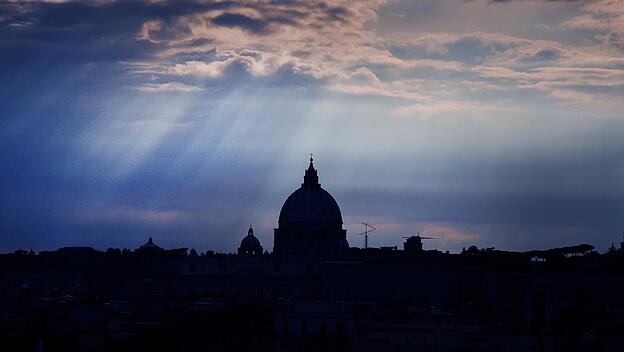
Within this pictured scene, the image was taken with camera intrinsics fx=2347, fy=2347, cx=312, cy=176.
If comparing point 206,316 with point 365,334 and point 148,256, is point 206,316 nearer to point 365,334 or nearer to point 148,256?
point 365,334

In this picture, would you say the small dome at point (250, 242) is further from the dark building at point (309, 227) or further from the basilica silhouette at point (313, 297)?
the dark building at point (309, 227)

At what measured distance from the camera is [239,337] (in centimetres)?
7669

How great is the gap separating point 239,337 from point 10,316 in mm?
17995

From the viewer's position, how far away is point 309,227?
182m

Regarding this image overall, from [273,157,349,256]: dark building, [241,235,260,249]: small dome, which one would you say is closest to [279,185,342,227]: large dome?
[273,157,349,256]: dark building

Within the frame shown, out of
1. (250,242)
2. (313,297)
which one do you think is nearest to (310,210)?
(250,242)

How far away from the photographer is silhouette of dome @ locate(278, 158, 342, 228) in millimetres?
181625

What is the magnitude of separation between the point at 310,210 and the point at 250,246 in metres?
9.75

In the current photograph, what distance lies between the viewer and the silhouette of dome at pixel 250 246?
18946 cm

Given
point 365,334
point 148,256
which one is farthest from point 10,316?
point 148,256

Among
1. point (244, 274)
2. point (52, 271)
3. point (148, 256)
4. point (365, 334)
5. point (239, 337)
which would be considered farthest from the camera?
point (148, 256)

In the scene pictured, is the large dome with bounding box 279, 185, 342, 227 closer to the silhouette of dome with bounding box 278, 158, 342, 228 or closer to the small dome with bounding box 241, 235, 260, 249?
the silhouette of dome with bounding box 278, 158, 342, 228

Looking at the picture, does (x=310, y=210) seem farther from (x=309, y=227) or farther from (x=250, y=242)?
(x=250, y=242)

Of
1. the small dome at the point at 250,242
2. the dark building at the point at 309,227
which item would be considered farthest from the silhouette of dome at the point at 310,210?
the small dome at the point at 250,242
